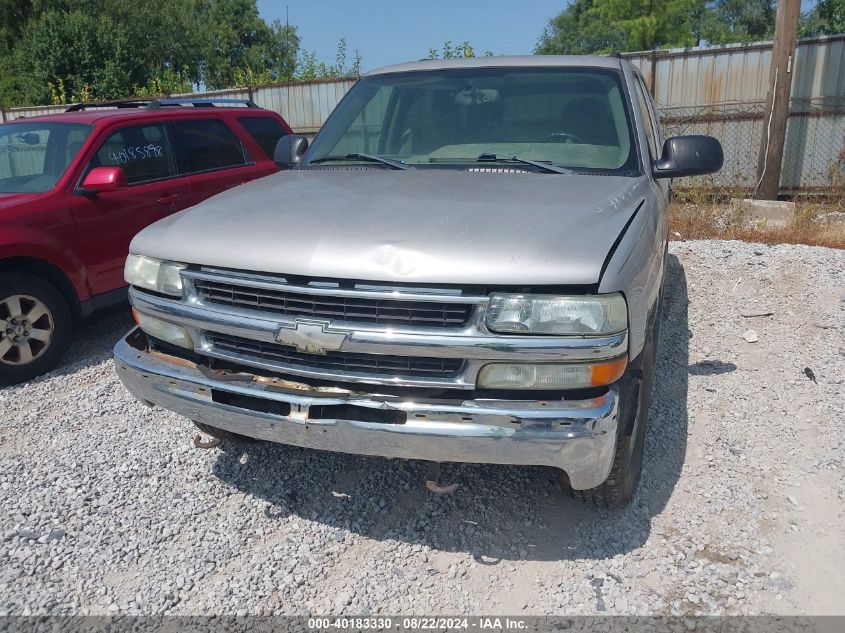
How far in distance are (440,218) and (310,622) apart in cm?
159

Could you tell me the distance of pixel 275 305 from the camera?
2.46 m

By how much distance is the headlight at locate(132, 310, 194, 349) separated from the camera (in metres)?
2.74

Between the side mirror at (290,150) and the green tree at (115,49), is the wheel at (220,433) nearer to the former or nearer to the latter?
the side mirror at (290,150)

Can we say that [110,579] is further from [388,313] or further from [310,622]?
[388,313]

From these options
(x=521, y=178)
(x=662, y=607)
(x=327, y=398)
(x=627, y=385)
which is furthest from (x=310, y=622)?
(x=521, y=178)

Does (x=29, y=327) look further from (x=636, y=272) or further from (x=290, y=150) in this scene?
(x=636, y=272)

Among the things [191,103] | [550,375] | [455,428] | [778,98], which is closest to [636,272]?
[550,375]

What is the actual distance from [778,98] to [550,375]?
772 cm

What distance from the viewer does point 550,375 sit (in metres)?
2.24

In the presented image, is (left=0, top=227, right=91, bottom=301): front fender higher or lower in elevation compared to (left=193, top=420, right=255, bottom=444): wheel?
higher

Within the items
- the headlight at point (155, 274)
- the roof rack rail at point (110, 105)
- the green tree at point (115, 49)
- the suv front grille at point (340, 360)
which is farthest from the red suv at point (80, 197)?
the green tree at point (115, 49)

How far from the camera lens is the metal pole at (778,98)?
7.98 m

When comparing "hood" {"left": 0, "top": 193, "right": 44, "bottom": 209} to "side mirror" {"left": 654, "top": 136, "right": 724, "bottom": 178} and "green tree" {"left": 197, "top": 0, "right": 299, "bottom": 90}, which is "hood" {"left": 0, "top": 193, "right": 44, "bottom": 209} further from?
"green tree" {"left": 197, "top": 0, "right": 299, "bottom": 90}

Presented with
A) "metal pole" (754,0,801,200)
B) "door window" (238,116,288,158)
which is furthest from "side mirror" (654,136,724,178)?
"metal pole" (754,0,801,200)
